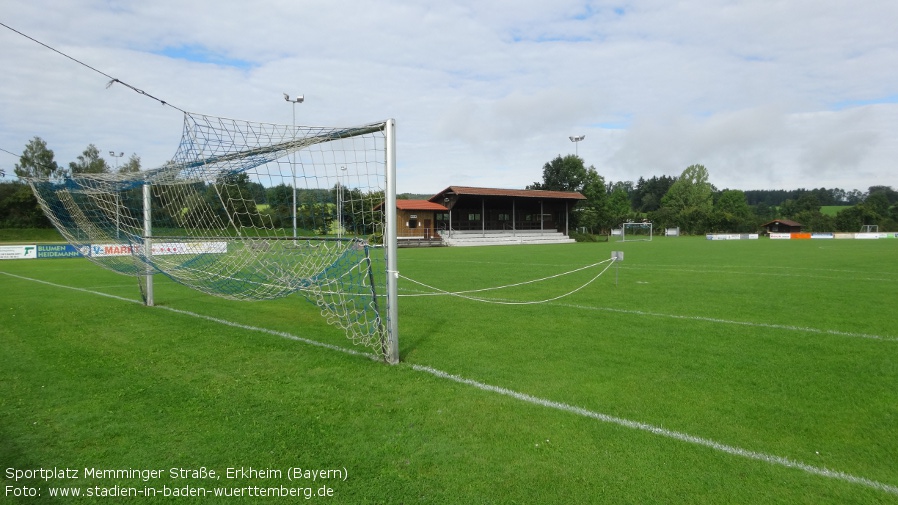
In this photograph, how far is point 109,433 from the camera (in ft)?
13.5

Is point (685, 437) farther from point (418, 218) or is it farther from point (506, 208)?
point (506, 208)

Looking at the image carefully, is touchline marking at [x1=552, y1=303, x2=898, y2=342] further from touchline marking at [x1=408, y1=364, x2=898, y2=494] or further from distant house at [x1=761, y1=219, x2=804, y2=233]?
distant house at [x1=761, y1=219, x2=804, y2=233]

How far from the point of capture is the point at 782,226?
73.6m

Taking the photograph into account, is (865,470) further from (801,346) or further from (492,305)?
(492,305)

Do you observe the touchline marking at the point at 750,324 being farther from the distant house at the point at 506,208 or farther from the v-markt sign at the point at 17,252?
the distant house at the point at 506,208

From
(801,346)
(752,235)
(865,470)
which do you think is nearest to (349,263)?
(865,470)

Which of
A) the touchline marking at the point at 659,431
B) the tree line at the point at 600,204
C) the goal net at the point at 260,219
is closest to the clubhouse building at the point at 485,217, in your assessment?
the tree line at the point at 600,204

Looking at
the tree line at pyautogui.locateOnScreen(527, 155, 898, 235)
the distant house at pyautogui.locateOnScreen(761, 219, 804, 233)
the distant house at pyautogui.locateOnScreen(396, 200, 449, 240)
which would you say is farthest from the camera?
the distant house at pyautogui.locateOnScreen(761, 219, 804, 233)

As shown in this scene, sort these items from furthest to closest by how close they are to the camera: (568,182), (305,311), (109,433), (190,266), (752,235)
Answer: (568,182) < (752,235) < (305,311) < (190,266) < (109,433)

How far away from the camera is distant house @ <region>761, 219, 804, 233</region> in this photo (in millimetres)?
72188

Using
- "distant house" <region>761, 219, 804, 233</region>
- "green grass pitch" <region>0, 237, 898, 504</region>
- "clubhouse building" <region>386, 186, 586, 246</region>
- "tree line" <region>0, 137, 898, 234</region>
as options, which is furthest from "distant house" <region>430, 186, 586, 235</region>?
"green grass pitch" <region>0, 237, 898, 504</region>

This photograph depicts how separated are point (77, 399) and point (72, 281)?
13458 millimetres

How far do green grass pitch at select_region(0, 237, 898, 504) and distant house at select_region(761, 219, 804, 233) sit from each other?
75.0 meters

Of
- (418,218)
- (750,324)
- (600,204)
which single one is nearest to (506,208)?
(418,218)
